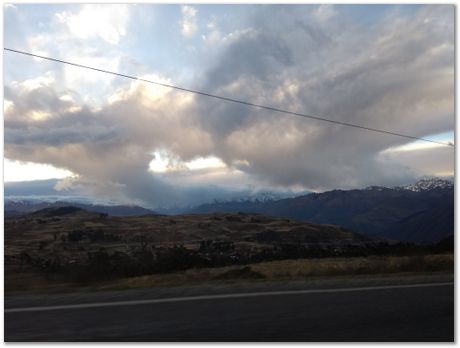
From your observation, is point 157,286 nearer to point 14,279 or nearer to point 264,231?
point 14,279

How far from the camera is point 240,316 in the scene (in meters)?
8.27

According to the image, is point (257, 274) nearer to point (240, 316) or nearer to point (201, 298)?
point (201, 298)

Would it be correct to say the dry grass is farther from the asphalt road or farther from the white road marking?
the asphalt road

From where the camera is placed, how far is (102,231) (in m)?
34.6

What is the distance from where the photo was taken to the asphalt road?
7.28 metres

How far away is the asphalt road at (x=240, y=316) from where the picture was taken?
7277 mm

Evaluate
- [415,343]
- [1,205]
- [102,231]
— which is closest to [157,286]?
[1,205]

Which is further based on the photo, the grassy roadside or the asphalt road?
the grassy roadside

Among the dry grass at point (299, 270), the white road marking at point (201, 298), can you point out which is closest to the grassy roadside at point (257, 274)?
the dry grass at point (299, 270)

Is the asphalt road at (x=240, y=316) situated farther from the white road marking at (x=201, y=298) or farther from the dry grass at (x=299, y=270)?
the dry grass at (x=299, y=270)

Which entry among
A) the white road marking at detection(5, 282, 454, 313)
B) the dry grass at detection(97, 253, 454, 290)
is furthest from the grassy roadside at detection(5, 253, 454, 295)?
the white road marking at detection(5, 282, 454, 313)

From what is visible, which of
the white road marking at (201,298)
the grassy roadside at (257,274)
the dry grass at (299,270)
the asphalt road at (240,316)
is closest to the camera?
the asphalt road at (240,316)

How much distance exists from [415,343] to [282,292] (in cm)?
390

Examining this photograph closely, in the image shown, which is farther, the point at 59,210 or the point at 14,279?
the point at 59,210
